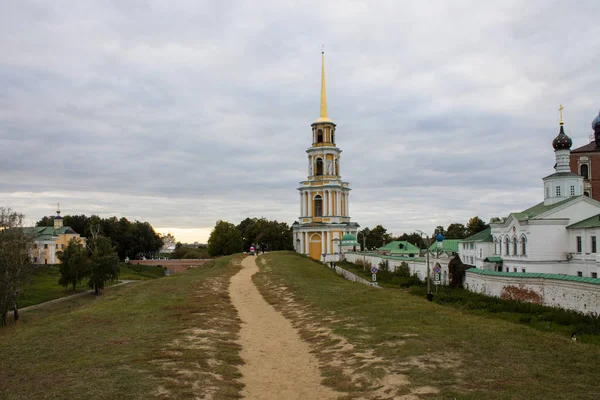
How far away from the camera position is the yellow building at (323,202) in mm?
64000

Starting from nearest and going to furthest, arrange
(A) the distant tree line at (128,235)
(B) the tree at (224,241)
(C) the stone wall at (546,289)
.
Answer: (C) the stone wall at (546,289), (B) the tree at (224,241), (A) the distant tree line at (128,235)

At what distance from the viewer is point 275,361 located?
13.1 meters

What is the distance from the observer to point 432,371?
34.1 ft

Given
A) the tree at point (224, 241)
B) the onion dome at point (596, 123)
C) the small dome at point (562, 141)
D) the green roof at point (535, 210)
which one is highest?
the onion dome at point (596, 123)

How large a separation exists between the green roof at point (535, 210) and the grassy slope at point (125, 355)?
24.2 meters

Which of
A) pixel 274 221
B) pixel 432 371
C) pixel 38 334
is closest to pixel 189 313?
pixel 38 334

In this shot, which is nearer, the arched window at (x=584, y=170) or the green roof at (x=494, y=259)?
the green roof at (x=494, y=259)

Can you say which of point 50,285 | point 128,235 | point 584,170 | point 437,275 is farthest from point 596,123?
point 128,235

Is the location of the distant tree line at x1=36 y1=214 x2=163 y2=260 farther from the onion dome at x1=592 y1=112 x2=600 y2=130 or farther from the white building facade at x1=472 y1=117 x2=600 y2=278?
the onion dome at x1=592 y1=112 x2=600 y2=130

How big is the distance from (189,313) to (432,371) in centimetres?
1131

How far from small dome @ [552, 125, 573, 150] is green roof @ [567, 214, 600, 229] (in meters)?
8.78

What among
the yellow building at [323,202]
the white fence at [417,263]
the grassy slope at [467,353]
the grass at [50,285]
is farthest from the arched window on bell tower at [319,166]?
the grassy slope at [467,353]

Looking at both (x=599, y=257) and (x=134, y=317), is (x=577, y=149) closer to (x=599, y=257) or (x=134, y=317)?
(x=599, y=257)

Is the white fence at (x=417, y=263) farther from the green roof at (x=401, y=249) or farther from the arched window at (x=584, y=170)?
the arched window at (x=584, y=170)
